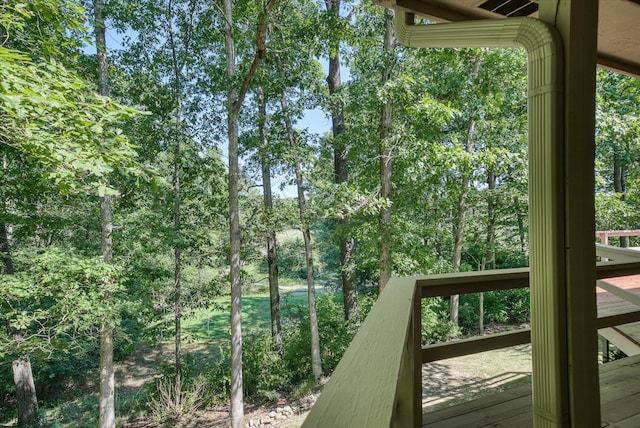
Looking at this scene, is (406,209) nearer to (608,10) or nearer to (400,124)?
(400,124)

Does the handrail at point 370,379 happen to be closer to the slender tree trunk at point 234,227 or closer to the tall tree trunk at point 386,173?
the tall tree trunk at point 386,173

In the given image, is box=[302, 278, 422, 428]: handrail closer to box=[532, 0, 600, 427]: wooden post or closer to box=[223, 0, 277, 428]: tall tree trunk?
box=[532, 0, 600, 427]: wooden post

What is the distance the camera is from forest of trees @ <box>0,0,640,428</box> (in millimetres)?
5961

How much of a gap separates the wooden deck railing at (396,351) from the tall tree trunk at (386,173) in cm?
463

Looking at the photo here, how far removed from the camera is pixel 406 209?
823 centimetres

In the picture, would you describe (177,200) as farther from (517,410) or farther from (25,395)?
(517,410)

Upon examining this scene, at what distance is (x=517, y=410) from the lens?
1.64 metres

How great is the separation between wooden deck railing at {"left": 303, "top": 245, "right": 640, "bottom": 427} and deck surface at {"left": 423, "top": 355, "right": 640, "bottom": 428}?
0.96ft

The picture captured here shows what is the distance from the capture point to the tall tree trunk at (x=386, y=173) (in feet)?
21.9

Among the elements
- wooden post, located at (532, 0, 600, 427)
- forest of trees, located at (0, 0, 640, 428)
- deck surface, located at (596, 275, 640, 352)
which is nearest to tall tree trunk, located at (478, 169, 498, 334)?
forest of trees, located at (0, 0, 640, 428)

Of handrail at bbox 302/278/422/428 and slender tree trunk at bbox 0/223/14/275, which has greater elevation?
handrail at bbox 302/278/422/428

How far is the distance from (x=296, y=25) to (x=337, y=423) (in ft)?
24.4

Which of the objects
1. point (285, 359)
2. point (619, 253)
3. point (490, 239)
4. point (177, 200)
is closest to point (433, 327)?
point (490, 239)

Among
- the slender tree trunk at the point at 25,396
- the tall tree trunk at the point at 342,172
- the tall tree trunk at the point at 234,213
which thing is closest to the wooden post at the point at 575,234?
the tall tree trunk at the point at 234,213
